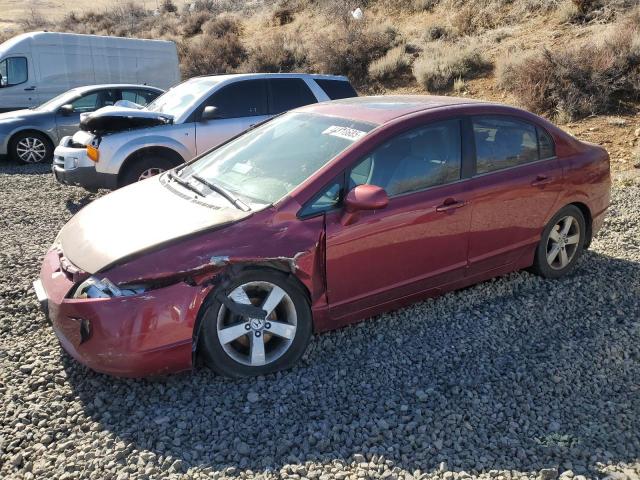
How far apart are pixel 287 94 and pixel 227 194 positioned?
17.1 feet

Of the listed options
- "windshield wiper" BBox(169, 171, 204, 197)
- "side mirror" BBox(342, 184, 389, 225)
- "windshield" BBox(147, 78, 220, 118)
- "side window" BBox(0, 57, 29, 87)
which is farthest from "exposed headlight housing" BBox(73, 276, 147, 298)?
"side window" BBox(0, 57, 29, 87)

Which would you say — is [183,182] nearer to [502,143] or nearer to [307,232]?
[307,232]

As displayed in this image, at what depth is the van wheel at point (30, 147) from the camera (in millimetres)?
11531

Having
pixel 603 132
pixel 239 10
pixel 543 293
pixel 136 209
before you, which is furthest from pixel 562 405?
pixel 239 10

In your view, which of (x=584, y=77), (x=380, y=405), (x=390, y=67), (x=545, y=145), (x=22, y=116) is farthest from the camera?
(x=390, y=67)

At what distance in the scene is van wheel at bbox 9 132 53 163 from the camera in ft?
37.8

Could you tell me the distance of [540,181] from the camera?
16.5 ft

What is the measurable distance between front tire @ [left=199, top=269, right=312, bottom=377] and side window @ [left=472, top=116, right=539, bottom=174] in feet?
6.03

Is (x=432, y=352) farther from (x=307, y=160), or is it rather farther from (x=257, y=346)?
(x=307, y=160)

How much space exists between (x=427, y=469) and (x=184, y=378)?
62.3 inches

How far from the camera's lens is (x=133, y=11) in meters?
40.0

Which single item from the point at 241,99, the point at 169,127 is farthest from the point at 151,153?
the point at 241,99

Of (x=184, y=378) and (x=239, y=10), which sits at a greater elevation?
(x=239, y=10)

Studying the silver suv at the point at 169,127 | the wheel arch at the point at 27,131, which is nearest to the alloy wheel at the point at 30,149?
the wheel arch at the point at 27,131
